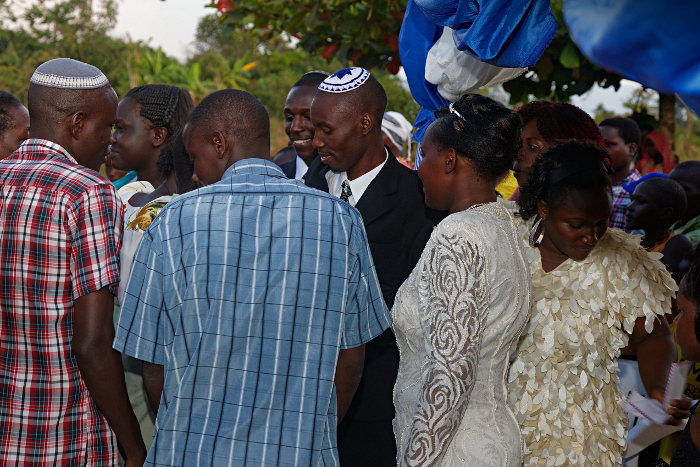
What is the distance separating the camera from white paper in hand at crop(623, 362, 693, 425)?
2424 mm

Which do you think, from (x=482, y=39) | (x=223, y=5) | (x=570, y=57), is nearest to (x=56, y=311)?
(x=482, y=39)

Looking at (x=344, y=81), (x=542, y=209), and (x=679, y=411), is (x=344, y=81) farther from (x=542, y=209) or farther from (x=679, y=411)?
(x=679, y=411)

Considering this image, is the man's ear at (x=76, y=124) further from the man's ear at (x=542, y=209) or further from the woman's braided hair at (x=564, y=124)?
the woman's braided hair at (x=564, y=124)

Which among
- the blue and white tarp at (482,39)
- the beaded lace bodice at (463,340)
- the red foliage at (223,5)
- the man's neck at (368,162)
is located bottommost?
the beaded lace bodice at (463,340)

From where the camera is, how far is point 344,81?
2906 mm

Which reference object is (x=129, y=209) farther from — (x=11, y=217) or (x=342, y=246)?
(x=342, y=246)

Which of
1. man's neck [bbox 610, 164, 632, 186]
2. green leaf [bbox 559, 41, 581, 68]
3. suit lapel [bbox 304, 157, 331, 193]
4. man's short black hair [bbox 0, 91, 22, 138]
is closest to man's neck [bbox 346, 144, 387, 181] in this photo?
suit lapel [bbox 304, 157, 331, 193]

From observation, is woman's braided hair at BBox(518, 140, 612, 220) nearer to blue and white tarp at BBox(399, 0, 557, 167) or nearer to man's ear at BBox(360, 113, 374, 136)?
blue and white tarp at BBox(399, 0, 557, 167)

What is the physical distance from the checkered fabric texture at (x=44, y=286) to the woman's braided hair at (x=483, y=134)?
1.18 metres

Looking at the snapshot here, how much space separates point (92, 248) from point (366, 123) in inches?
53.8

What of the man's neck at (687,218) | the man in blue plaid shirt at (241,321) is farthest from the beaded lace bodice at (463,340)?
the man's neck at (687,218)

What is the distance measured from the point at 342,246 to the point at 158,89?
6.22ft

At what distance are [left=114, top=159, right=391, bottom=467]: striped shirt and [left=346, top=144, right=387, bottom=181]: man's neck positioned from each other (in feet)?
3.23

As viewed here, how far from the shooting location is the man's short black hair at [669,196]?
4270 mm
